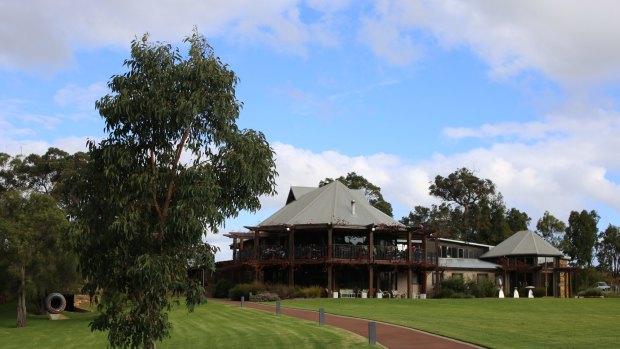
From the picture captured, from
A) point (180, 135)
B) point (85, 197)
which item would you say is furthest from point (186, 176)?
point (85, 197)

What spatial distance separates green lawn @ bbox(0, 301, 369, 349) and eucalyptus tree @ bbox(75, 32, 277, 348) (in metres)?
7.67

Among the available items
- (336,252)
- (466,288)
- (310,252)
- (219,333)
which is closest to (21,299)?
(310,252)

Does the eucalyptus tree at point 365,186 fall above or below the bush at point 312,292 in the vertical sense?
above

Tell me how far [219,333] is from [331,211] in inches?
1100

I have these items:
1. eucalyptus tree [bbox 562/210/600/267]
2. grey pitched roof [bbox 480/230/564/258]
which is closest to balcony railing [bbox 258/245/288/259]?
grey pitched roof [bbox 480/230/564/258]

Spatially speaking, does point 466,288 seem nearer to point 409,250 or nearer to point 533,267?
point 409,250

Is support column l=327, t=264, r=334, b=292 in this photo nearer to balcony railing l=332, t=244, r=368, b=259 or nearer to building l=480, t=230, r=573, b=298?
balcony railing l=332, t=244, r=368, b=259

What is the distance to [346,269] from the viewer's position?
5066cm

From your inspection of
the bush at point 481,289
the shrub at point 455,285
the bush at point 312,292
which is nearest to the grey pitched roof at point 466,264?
the bush at point 481,289

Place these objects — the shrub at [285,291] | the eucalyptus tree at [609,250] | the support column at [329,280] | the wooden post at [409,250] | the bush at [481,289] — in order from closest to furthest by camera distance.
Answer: the shrub at [285,291] < the support column at [329,280] < the wooden post at [409,250] < the bush at [481,289] < the eucalyptus tree at [609,250]

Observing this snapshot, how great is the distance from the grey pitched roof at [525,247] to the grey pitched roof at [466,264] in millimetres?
1570

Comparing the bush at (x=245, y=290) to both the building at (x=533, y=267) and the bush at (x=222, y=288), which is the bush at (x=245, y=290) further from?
the building at (x=533, y=267)

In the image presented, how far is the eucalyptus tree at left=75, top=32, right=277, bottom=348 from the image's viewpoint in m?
12.9

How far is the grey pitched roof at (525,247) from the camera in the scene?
6222 cm
